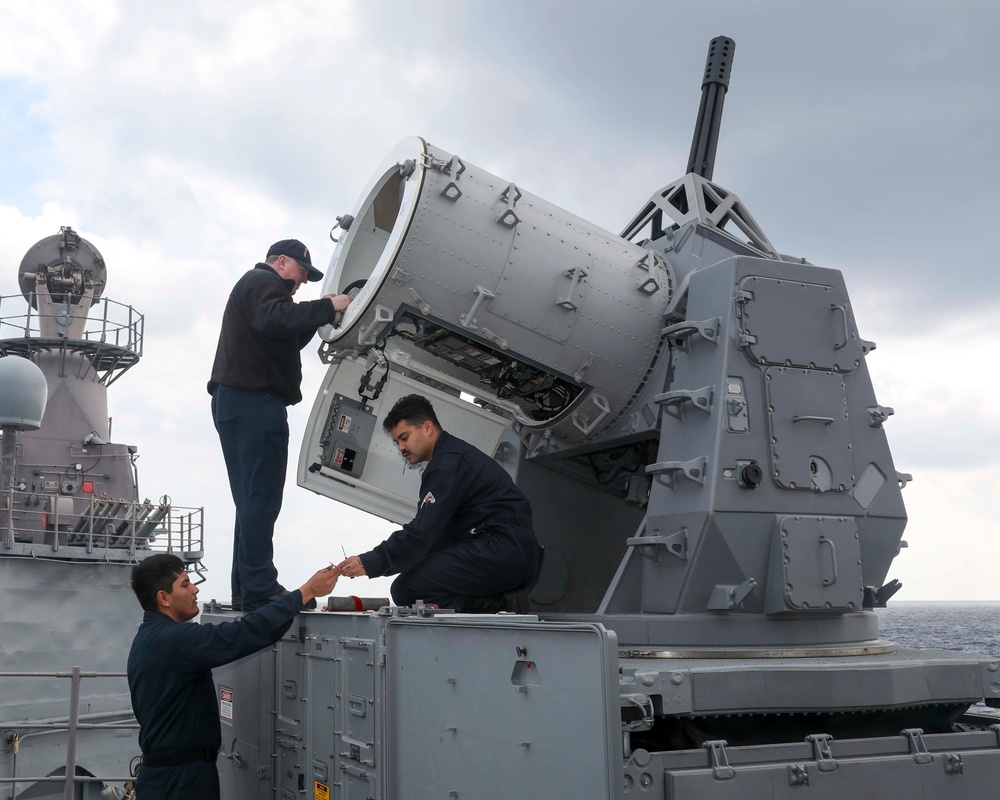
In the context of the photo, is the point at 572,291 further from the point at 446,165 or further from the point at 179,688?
the point at 179,688

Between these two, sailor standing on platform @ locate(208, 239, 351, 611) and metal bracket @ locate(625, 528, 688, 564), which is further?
sailor standing on platform @ locate(208, 239, 351, 611)

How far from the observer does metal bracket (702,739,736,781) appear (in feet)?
12.8

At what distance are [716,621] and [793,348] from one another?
160 centimetres

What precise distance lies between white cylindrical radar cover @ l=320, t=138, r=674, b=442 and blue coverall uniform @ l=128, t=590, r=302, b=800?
89.2 inches

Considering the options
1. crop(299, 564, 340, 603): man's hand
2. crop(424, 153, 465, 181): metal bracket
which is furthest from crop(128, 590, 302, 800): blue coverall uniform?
crop(424, 153, 465, 181): metal bracket

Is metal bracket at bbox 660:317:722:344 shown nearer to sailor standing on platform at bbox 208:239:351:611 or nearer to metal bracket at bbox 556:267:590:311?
metal bracket at bbox 556:267:590:311

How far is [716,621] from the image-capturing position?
5.26 m

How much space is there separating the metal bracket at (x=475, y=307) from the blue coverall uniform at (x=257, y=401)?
2.94 ft

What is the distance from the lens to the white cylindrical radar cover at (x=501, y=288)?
608 centimetres

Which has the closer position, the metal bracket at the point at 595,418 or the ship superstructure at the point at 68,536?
the metal bracket at the point at 595,418

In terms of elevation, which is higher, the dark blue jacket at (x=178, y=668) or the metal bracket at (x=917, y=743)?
the dark blue jacket at (x=178, y=668)

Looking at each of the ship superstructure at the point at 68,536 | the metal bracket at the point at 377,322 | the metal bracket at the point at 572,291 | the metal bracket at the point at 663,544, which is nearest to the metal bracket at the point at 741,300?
the metal bracket at the point at 572,291

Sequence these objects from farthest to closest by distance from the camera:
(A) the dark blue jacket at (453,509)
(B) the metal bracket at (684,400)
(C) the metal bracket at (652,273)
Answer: (C) the metal bracket at (652,273) < (B) the metal bracket at (684,400) < (A) the dark blue jacket at (453,509)

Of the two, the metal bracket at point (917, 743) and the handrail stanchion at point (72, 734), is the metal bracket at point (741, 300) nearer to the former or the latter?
the metal bracket at point (917, 743)
